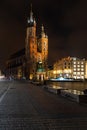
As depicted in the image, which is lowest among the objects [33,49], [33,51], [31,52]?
[31,52]

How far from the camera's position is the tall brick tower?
587 feet

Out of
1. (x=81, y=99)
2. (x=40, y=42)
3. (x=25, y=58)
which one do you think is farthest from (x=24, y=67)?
(x=81, y=99)

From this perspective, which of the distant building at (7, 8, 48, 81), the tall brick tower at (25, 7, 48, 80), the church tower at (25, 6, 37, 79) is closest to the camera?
the church tower at (25, 6, 37, 79)

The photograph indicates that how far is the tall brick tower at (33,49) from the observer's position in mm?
178913

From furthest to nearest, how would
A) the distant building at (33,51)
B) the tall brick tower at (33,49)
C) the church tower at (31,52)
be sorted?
1. the distant building at (33,51)
2. the tall brick tower at (33,49)
3. the church tower at (31,52)

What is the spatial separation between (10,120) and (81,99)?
9105 millimetres

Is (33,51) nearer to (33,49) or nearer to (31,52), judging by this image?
(33,49)

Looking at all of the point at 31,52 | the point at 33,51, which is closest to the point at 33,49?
the point at 33,51

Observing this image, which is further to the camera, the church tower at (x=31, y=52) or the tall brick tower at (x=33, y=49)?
the tall brick tower at (x=33, y=49)

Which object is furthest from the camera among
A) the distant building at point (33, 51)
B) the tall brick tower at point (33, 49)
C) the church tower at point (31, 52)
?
the distant building at point (33, 51)

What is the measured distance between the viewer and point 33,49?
180 metres

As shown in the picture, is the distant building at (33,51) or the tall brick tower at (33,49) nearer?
the tall brick tower at (33,49)

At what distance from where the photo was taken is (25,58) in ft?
→ 618

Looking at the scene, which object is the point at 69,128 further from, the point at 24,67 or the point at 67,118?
the point at 24,67
